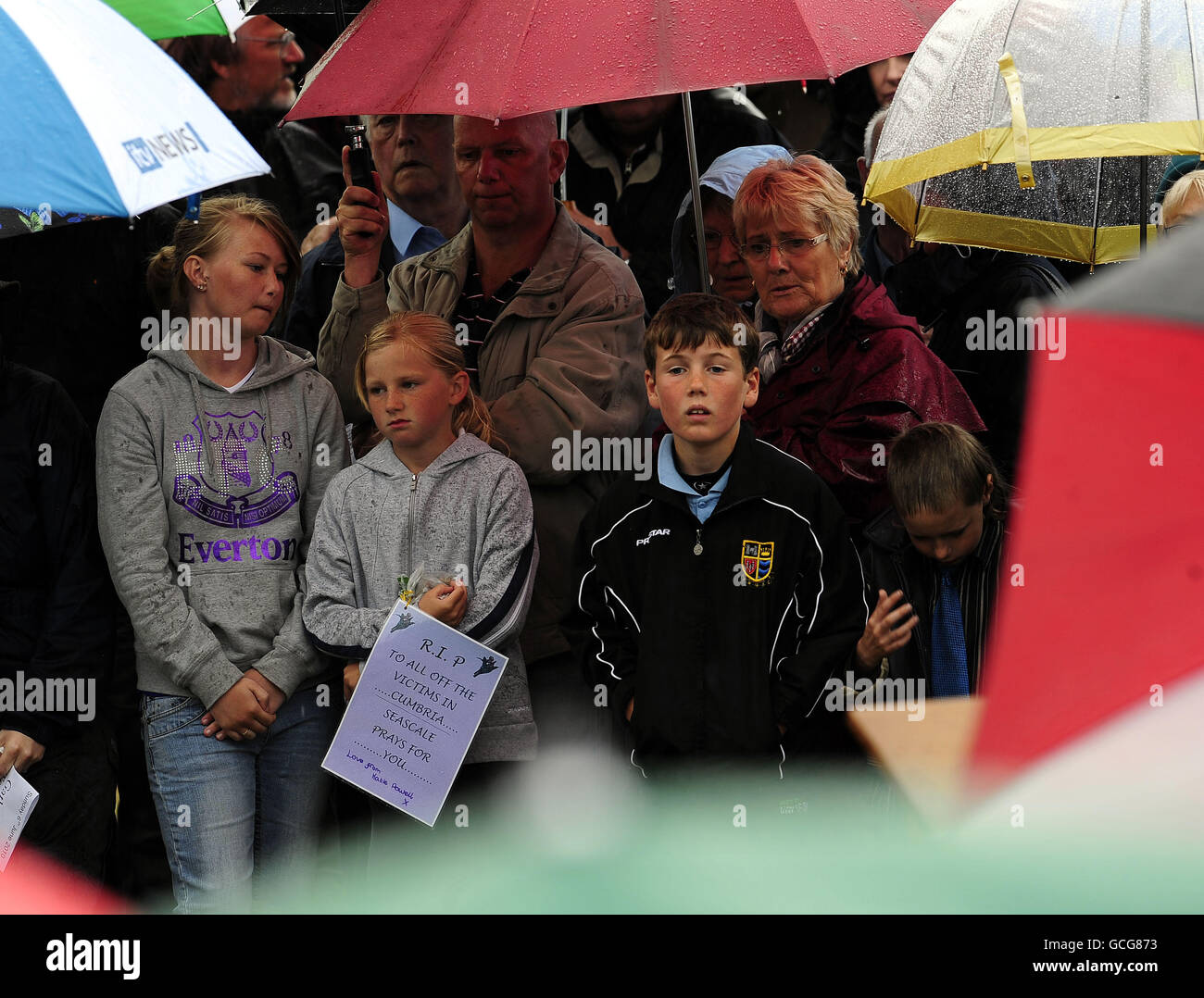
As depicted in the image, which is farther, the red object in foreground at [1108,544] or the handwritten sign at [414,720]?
the handwritten sign at [414,720]

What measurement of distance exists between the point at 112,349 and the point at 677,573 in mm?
1872

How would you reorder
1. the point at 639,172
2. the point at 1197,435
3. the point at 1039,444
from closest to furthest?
the point at 1197,435, the point at 1039,444, the point at 639,172

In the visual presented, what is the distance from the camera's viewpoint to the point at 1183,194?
4727mm

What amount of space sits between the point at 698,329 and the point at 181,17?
6.87 ft

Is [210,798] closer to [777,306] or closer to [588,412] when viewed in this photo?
[588,412]

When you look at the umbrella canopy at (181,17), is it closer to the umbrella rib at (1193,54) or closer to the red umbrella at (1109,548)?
the umbrella rib at (1193,54)

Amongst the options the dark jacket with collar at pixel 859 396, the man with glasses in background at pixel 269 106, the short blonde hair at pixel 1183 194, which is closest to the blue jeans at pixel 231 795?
the dark jacket with collar at pixel 859 396

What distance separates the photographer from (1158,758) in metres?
3.46

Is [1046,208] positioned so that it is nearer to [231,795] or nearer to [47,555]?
[231,795]

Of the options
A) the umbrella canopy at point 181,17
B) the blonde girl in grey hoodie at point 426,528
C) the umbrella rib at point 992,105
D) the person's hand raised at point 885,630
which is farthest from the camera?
the umbrella canopy at point 181,17

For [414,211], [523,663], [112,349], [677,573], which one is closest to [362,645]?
[523,663]

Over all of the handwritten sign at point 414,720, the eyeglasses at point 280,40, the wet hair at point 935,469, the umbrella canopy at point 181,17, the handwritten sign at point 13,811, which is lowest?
the handwritten sign at point 13,811

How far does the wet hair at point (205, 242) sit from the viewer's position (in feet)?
14.6

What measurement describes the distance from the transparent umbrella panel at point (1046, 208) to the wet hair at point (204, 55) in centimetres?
285
